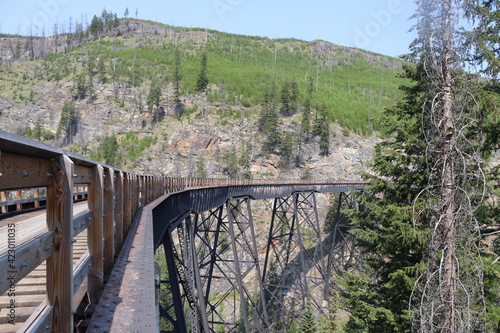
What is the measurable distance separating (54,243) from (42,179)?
28 cm

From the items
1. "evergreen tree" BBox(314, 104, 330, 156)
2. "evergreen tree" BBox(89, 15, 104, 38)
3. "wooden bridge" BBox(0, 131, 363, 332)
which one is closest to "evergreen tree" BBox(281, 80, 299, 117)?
"evergreen tree" BBox(314, 104, 330, 156)

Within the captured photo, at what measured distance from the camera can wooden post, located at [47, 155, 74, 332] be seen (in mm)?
1545

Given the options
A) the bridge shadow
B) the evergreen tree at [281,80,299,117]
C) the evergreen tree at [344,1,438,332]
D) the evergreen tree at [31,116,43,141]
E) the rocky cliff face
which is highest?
the evergreen tree at [281,80,299,117]

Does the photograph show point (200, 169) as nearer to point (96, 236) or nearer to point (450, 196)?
point (450, 196)

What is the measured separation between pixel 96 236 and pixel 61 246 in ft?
3.74

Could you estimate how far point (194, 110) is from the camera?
59875mm

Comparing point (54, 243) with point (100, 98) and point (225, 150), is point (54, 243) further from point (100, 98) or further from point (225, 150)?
point (100, 98)

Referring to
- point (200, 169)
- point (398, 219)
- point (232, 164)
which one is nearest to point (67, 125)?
point (200, 169)

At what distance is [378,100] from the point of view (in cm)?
7475

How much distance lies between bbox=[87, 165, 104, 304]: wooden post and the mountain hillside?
125ft

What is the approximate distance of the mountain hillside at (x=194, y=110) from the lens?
166 feet

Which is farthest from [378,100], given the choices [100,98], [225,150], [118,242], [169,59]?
[118,242]

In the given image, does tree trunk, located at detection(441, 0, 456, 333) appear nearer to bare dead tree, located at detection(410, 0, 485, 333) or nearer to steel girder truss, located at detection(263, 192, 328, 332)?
bare dead tree, located at detection(410, 0, 485, 333)

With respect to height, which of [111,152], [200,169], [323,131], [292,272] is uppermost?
Result: [323,131]
